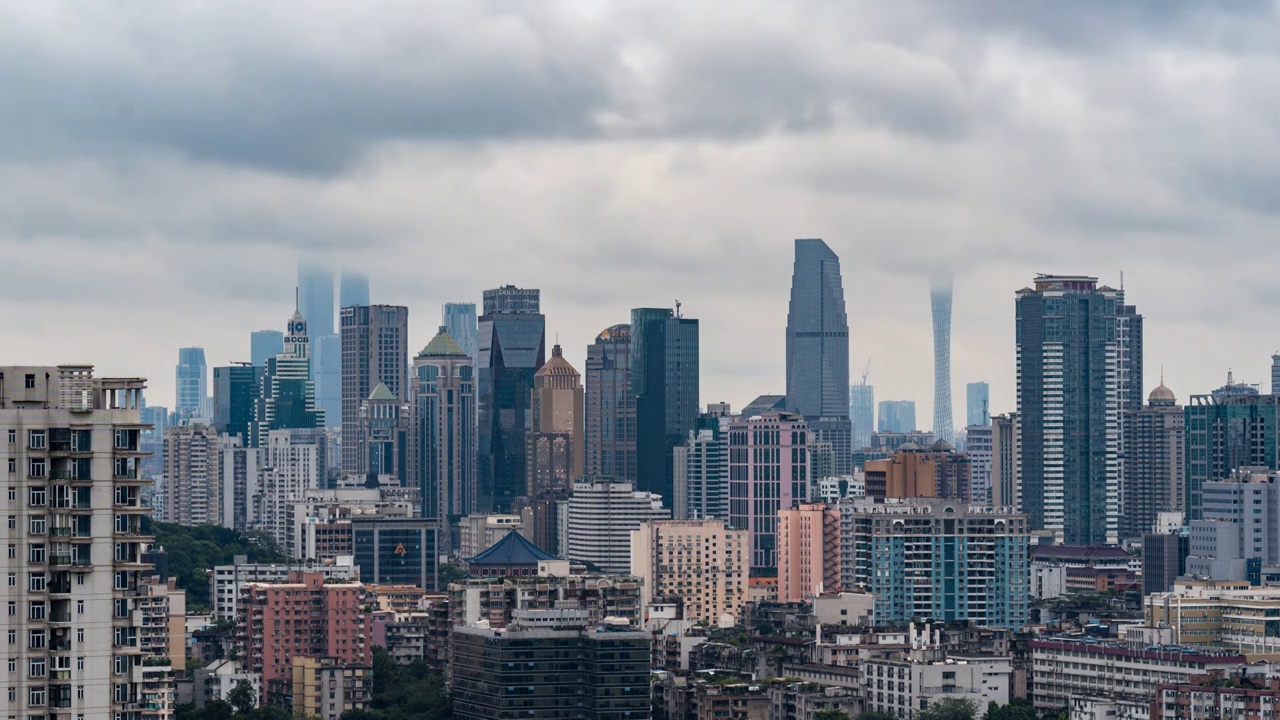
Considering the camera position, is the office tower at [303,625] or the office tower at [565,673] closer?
the office tower at [565,673]

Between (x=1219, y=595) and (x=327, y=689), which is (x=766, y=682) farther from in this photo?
(x=1219, y=595)

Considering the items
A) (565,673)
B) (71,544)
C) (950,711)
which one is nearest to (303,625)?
(565,673)

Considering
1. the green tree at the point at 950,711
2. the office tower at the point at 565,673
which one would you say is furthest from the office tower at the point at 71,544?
the green tree at the point at 950,711

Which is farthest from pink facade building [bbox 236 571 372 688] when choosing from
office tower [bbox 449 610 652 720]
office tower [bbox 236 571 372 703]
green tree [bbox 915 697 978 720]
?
green tree [bbox 915 697 978 720]

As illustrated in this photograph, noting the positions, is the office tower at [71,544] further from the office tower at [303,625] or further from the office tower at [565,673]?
the office tower at [303,625]

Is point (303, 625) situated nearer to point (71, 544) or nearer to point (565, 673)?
point (565, 673)

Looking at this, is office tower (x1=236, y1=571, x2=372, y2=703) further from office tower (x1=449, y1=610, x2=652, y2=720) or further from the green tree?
the green tree

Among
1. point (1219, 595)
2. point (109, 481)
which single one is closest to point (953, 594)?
point (1219, 595)
